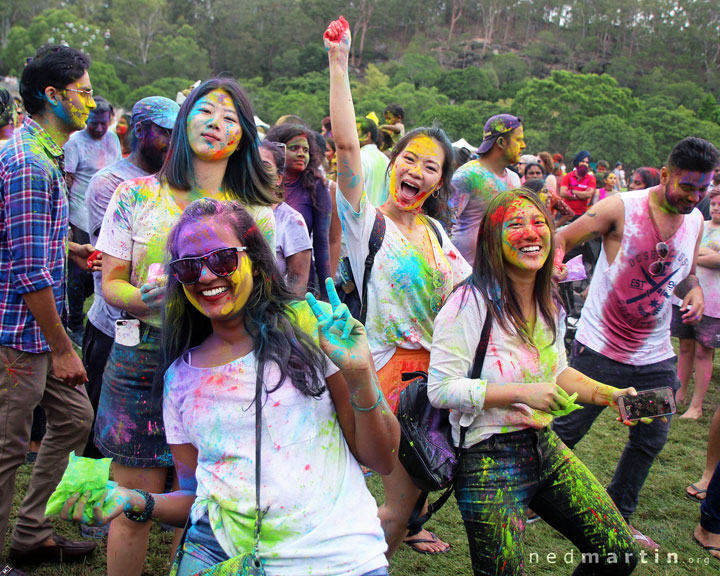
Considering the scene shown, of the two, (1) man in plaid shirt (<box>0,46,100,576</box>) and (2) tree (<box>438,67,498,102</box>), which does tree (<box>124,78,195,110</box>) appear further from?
(1) man in plaid shirt (<box>0,46,100,576</box>)

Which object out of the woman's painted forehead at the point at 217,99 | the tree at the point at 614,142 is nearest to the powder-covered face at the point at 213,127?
the woman's painted forehead at the point at 217,99

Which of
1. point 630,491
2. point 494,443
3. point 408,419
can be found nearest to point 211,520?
point 408,419

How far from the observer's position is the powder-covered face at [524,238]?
2.54 m

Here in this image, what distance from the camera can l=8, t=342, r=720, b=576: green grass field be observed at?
3228mm

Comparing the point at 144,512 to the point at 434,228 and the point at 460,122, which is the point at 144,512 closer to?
the point at 434,228

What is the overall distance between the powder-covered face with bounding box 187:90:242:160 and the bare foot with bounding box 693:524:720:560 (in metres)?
3.27

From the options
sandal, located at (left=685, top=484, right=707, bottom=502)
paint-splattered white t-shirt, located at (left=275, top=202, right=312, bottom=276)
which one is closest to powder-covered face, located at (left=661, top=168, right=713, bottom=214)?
sandal, located at (left=685, top=484, right=707, bottom=502)

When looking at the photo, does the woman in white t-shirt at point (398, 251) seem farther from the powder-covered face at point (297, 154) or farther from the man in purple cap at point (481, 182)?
the powder-covered face at point (297, 154)

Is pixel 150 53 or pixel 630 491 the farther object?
pixel 150 53

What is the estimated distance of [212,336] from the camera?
2.04 meters

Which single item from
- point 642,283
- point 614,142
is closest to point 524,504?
point 642,283

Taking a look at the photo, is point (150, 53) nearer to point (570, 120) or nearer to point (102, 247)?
point (570, 120)

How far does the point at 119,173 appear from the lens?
3273 millimetres

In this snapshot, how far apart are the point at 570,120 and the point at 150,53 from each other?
178 ft
